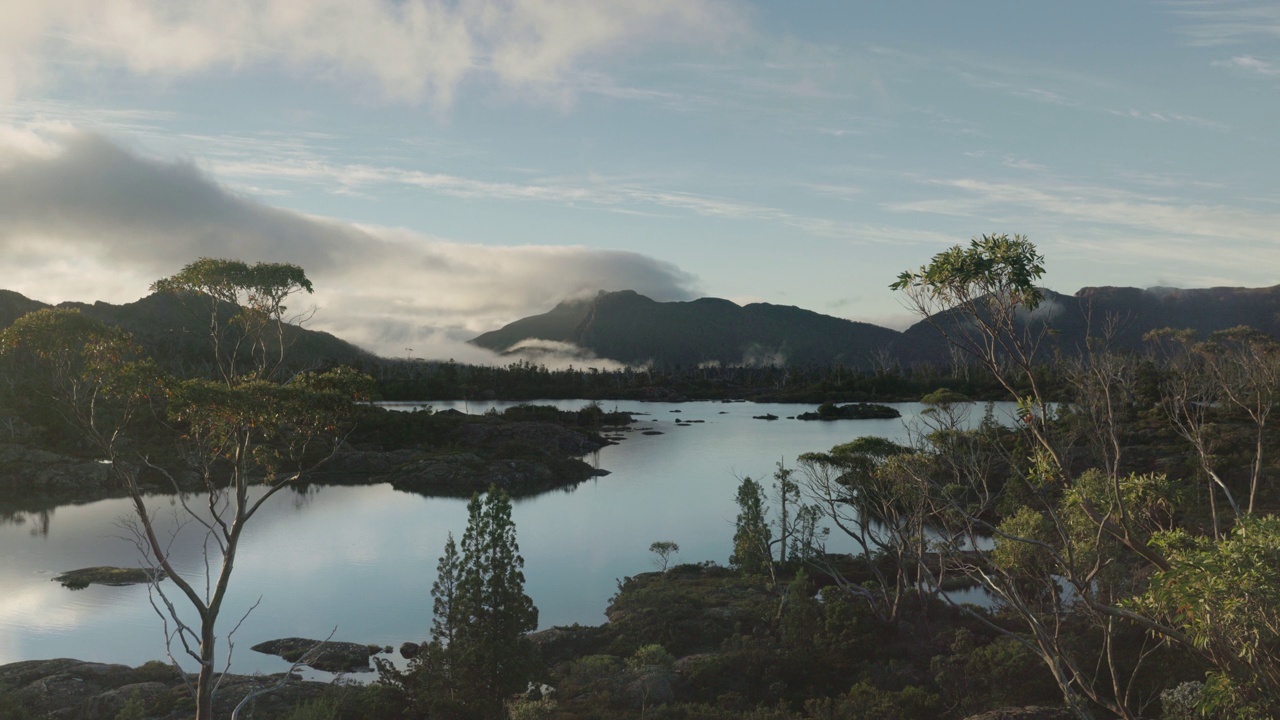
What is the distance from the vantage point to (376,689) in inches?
1021

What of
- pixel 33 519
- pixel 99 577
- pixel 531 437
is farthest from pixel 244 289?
pixel 531 437

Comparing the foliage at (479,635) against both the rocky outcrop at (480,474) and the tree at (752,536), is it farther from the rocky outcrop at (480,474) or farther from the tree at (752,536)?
the rocky outcrop at (480,474)

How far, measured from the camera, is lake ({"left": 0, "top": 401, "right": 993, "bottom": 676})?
131 feet

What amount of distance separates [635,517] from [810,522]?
24428 millimetres

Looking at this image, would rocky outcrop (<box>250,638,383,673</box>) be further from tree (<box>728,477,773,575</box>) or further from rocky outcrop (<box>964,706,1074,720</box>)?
rocky outcrop (<box>964,706,1074,720</box>)

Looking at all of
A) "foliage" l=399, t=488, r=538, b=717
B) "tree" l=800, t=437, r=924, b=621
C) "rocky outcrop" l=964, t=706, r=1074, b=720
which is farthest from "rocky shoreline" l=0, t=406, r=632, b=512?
"rocky outcrop" l=964, t=706, r=1074, b=720

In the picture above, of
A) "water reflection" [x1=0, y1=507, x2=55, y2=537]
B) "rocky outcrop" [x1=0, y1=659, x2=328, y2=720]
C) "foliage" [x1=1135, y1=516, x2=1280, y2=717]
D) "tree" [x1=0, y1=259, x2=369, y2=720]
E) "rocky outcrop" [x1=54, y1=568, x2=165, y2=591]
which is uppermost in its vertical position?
"tree" [x1=0, y1=259, x2=369, y2=720]

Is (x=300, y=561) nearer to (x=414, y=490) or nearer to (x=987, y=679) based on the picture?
(x=414, y=490)

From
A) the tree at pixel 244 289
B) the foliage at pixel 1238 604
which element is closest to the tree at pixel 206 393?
the tree at pixel 244 289

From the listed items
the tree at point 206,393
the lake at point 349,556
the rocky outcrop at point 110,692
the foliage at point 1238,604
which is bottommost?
the lake at point 349,556

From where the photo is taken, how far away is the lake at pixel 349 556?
131 ft

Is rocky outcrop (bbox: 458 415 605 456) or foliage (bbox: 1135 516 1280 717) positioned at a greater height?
foliage (bbox: 1135 516 1280 717)

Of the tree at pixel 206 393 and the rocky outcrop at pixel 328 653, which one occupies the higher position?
the tree at pixel 206 393

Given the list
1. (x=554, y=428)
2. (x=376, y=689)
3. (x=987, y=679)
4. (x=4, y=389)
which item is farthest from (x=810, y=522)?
(x=4, y=389)
